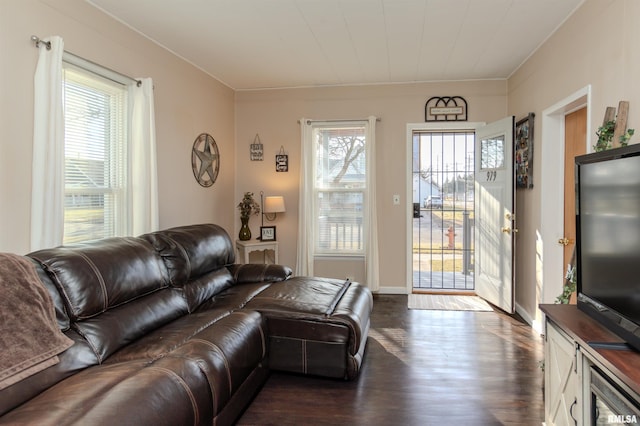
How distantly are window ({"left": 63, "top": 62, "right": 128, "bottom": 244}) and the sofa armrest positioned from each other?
39.2 inches

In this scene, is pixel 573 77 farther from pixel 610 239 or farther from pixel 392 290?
pixel 392 290

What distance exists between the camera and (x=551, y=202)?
3.40 metres

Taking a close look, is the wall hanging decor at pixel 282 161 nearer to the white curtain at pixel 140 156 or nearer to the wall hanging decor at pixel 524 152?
the white curtain at pixel 140 156

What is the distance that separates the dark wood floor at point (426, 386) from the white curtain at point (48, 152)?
162cm

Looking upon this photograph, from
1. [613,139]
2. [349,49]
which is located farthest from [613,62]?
[349,49]

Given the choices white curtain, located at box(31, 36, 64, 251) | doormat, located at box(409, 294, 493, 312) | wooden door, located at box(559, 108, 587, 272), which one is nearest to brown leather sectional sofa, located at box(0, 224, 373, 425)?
white curtain, located at box(31, 36, 64, 251)

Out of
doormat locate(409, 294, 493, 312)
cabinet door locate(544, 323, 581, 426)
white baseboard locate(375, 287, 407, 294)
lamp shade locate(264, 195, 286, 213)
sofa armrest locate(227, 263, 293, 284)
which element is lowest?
doormat locate(409, 294, 493, 312)

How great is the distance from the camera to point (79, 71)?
105 inches

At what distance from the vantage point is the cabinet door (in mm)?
1675

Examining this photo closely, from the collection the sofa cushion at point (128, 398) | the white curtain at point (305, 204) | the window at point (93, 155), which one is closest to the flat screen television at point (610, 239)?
the sofa cushion at point (128, 398)

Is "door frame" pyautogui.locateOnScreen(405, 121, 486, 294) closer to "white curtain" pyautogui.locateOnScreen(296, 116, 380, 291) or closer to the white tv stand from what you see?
"white curtain" pyautogui.locateOnScreen(296, 116, 380, 291)

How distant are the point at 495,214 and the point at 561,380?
2.64m

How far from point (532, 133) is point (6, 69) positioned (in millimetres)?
4082

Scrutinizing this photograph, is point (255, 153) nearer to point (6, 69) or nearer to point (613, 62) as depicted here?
point (6, 69)
